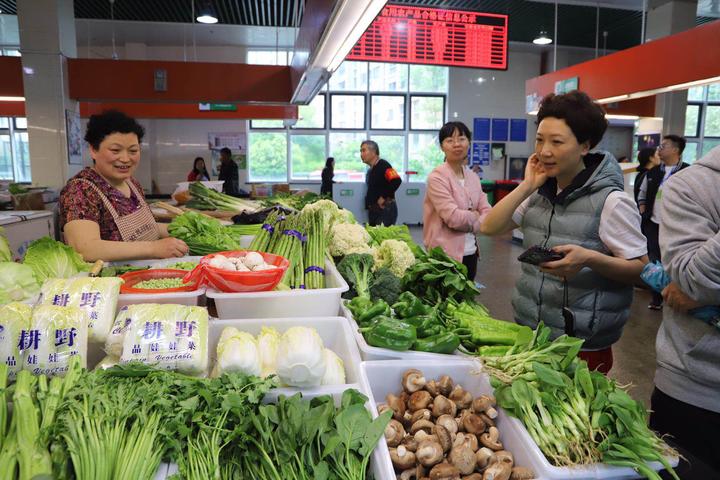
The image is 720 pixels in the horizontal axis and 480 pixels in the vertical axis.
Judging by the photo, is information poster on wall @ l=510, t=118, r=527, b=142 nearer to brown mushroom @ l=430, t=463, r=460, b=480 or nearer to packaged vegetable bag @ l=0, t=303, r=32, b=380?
brown mushroom @ l=430, t=463, r=460, b=480

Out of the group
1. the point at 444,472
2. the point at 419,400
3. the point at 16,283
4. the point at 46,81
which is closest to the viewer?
the point at 444,472

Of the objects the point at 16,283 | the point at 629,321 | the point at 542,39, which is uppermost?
the point at 542,39

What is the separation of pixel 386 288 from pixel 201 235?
4.59 ft

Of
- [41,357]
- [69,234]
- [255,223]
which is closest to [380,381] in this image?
[41,357]

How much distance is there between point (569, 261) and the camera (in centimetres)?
192

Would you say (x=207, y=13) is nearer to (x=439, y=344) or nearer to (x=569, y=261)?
(x=569, y=261)

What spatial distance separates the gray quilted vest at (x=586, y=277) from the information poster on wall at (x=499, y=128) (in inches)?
534

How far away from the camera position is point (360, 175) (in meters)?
15.2

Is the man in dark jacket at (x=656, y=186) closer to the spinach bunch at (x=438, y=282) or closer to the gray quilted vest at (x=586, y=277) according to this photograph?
the gray quilted vest at (x=586, y=277)

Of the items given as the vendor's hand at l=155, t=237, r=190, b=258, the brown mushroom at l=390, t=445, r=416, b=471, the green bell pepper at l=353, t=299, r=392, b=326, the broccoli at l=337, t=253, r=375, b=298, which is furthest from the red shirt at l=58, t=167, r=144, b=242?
the brown mushroom at l=390, t=445, r=416, b=471

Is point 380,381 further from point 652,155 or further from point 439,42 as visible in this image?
point 652,155

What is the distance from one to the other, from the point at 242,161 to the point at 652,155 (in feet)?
34.5

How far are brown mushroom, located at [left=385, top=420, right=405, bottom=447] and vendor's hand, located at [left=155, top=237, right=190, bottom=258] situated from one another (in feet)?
5.41

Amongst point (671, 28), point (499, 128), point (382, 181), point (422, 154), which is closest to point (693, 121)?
point (499, 128)
